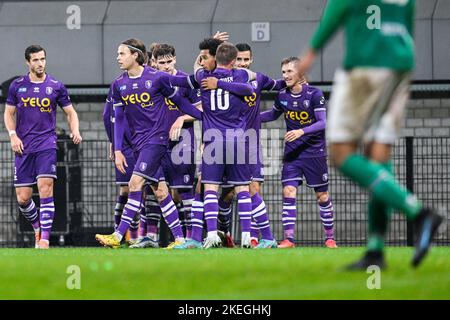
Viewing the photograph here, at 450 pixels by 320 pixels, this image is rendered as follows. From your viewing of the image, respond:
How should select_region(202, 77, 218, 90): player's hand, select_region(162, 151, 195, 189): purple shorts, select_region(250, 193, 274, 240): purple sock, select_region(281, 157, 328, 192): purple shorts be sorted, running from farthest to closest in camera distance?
1. select_region(162, 151, 195, 189): purple shorts
2. select_region(281, 157, 328, 192): purple shorts
3. select_region(250, 193, 274, 240): purple sock
4. select_region(202, 77, 218, 90): player's hand

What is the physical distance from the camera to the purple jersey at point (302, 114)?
51.4 ft

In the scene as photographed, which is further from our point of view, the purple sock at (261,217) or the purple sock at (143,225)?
the purple sock at (143,225)

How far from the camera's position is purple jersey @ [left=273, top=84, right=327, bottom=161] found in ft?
51.4

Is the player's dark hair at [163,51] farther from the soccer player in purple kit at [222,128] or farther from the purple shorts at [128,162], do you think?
the soccer player in purple kit at [222,128]

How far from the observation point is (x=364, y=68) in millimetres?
8062

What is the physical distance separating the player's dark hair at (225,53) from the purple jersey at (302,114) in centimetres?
Result: 186

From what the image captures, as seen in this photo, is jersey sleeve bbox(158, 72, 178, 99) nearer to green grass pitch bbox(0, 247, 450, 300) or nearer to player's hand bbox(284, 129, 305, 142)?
player's hand bbox(284, 129, 305, 142)

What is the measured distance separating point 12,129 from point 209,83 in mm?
2933

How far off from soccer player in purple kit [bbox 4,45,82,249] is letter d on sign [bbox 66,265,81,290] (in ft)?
20.3

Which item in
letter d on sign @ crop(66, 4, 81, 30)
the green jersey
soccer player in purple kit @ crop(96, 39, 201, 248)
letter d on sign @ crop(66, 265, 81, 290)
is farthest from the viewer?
letter d on sign @ crop(66, 4, 81, 30)

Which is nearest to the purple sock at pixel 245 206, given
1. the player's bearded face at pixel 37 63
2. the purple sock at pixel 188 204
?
the purple sock at pixel 188 204

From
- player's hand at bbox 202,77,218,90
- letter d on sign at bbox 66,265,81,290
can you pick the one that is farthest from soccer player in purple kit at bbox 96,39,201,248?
letter d on sign at bbox 66,265,81,290

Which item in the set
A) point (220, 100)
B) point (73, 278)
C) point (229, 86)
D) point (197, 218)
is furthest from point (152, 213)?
point (73, 278)

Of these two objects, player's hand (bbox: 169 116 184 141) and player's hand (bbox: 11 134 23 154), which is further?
player's hand (bbox: 11 134 23 154)
